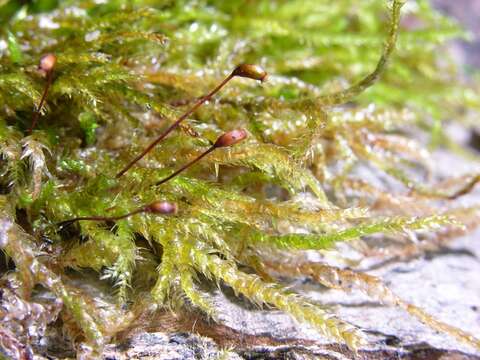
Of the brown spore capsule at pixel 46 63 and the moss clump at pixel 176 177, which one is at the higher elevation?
the brown spore capsule at pixel 46 63

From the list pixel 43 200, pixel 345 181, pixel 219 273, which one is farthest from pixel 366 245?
pixel 43 200

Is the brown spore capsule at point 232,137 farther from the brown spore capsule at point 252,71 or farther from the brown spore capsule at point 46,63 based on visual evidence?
the brown spore capsule at point 46,63

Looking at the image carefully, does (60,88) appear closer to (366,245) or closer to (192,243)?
(192,243)

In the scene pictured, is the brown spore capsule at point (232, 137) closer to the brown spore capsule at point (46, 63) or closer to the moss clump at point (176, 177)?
the moss clump at point (176, 177)

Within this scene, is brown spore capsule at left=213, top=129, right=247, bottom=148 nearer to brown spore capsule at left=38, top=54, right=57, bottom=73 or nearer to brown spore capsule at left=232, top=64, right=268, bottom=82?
brown spore capsule at left=232, top=64, right=268, bottom=82

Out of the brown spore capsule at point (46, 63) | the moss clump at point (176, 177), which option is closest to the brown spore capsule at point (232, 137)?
the moss clump at point (176, 177)

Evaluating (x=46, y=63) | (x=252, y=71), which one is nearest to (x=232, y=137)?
(x=252, y=71)

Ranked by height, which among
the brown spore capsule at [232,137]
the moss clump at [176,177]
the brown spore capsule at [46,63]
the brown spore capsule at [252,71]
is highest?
the brown spore capsule at [252,71]

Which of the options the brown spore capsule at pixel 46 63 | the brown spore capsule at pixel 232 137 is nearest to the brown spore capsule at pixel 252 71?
the brown spore capsule at pixel 232 137
